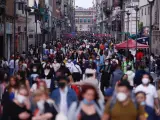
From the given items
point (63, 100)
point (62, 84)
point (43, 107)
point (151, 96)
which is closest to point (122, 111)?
point (43, 107)

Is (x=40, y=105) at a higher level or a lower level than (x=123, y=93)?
lower

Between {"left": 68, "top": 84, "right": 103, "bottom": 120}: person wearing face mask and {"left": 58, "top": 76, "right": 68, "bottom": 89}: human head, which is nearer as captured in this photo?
{"left": 68, "top": 84, "right": 103, "bottom": 120}: person wearing face mask

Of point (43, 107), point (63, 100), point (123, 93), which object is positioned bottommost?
point (63, 100)

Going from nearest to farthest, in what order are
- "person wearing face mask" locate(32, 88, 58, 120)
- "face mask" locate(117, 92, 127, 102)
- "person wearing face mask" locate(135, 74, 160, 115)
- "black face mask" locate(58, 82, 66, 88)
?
"face mask" locate(117, 92, 127, 102) < "person wearing face mask" locate(32, 88, 58, 120) < "black face mask" locate(58, 82, 66, 88) < "person wearing face mask" locate(135, 74, 160, 115)

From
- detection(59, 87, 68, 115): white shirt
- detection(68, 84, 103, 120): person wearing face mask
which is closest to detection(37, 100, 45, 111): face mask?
detection(68, 84, 103, 120): person wearing face mask

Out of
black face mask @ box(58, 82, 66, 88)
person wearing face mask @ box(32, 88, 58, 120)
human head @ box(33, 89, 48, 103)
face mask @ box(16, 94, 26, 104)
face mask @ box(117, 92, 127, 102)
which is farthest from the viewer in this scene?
black face mask @ box(58, 82, 66, 88)

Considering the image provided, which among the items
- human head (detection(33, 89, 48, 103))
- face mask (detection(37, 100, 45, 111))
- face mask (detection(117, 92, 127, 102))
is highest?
face mask (detection(117, 92, 127, 102))

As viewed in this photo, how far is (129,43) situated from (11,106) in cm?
2511

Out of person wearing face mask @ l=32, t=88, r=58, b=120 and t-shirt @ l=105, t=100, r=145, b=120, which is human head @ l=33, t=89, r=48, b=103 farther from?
t-shirt @ l=105, t=100, r=145, b=120

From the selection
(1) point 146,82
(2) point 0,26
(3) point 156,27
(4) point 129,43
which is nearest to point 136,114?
(1) point 146,82

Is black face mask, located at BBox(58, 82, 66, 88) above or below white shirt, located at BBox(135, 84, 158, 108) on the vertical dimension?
above

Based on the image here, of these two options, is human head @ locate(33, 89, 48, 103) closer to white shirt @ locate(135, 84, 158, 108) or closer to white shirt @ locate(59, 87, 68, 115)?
white shirt @ locate(59, 87, 68, 115)

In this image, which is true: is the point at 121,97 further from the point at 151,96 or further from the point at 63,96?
the point at 151,96

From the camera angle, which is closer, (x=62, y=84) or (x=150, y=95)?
(x=62, y=84)
